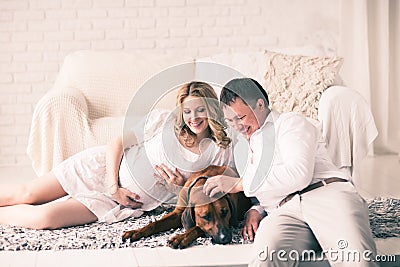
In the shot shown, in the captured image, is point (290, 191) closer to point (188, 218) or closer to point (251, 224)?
point (251, 224)

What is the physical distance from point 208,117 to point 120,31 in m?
2.83

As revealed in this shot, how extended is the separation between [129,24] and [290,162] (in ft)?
9.43

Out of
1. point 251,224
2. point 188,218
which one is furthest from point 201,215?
point 251,224

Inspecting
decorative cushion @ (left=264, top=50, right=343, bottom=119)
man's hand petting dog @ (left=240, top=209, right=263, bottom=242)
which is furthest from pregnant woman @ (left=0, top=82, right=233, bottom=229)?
decorative cushion @ (left=264, top=50, right=343, bottom=119)

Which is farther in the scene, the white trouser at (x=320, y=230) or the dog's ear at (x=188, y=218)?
the dog's ear at (x=188, y=218)

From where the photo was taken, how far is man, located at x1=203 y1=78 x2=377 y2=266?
2.54 metres

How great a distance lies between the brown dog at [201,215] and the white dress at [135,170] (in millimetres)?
63

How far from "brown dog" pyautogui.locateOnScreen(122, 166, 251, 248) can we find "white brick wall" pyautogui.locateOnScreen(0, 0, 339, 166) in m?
2.55

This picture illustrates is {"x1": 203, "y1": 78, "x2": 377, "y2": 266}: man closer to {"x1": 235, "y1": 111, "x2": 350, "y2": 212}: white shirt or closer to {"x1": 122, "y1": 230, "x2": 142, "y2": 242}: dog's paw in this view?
{"x1": 235, "y1": 111, "x2": 350, "y2": 212}: white shirt

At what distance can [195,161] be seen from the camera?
2.90m

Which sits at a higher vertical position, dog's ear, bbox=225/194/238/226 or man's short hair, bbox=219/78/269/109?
man's short hair, bbox=219/78/269/109

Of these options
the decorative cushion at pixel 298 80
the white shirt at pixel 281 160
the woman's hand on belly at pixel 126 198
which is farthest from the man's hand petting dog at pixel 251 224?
the decorative cushion at pixel 298 80

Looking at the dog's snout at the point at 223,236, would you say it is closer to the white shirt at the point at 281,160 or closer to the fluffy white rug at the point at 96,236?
the fluffy white rug at the point at 96,236

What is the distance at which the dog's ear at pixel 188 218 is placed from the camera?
2.96m
